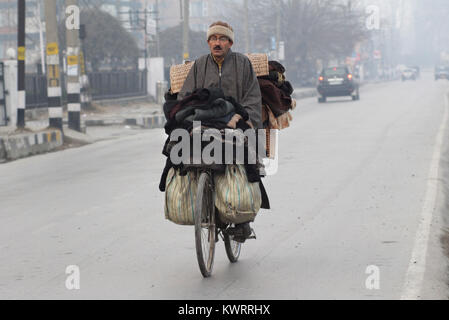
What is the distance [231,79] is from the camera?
6.88 m

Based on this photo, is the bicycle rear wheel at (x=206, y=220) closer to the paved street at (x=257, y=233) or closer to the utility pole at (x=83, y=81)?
the paved street at (x=257, y=233)

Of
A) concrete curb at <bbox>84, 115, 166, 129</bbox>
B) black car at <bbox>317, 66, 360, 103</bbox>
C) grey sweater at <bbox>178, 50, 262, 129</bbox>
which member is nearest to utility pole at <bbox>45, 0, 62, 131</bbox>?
concrete curb at <bbox>84, 115, 166, 129</bbox>

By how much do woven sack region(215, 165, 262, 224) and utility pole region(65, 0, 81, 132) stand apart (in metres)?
16.4

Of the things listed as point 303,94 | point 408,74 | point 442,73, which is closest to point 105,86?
point 303,94

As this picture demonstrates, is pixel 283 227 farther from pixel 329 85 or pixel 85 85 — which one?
pixel 329 85

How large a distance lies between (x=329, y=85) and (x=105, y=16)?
47.9 ft

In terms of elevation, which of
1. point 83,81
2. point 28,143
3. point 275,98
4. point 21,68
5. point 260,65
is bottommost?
point 28,143

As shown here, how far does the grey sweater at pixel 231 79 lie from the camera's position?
687cm

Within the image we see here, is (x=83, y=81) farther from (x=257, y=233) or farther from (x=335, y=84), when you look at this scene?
(x=257, y=233)

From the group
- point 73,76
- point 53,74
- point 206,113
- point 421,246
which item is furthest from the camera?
point 73,76

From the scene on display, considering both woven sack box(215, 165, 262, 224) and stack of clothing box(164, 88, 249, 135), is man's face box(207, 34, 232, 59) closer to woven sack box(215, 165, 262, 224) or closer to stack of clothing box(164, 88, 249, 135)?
stack of clothing box(164, 88, 249, 135)

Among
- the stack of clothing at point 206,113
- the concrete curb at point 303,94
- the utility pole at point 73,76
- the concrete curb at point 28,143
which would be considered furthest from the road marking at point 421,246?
the concrete curb at point 303,94

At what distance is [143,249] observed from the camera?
788 centimetres

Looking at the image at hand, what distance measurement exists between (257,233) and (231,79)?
7.05 ft
